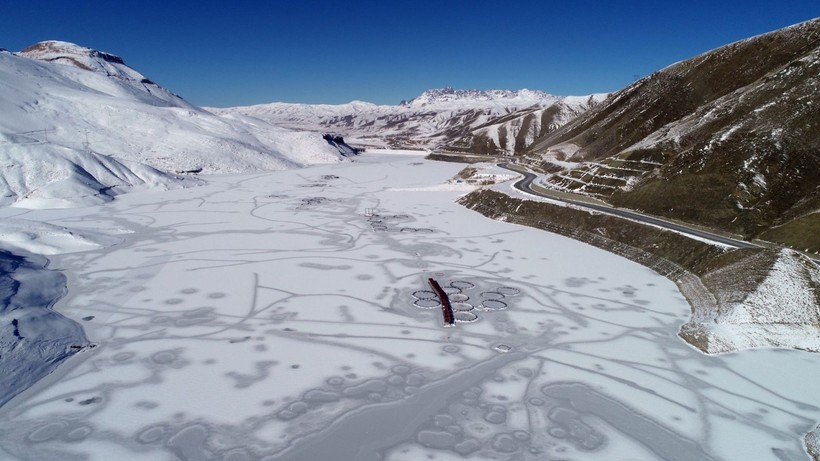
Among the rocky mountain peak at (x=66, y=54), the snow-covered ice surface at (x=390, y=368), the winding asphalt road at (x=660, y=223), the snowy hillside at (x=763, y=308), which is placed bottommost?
the snow-covered ice surface at (x=390, y=368)

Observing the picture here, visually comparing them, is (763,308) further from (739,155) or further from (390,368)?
(739,155)

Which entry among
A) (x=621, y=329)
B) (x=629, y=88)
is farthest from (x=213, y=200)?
(x=629, y=88)

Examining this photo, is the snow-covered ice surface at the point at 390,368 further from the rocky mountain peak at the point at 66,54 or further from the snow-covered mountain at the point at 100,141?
the rocky mountain peak at the point at 66,54

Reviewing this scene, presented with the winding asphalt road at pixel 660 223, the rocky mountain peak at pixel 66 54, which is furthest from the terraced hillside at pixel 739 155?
the rocky mountain peak at pixel 66 54

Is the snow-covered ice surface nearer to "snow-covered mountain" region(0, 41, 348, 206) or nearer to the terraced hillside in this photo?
the terraced hillside

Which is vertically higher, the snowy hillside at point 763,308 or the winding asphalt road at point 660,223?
the winding asphalt road at point 660,223

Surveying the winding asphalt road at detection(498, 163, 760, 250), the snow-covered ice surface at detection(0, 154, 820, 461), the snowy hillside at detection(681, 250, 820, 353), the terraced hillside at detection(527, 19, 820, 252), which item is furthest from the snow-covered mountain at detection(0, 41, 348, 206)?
the snowy hillside at detection(681, 250, 820, 353)

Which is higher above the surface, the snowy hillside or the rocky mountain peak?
the rocky mountain peak
